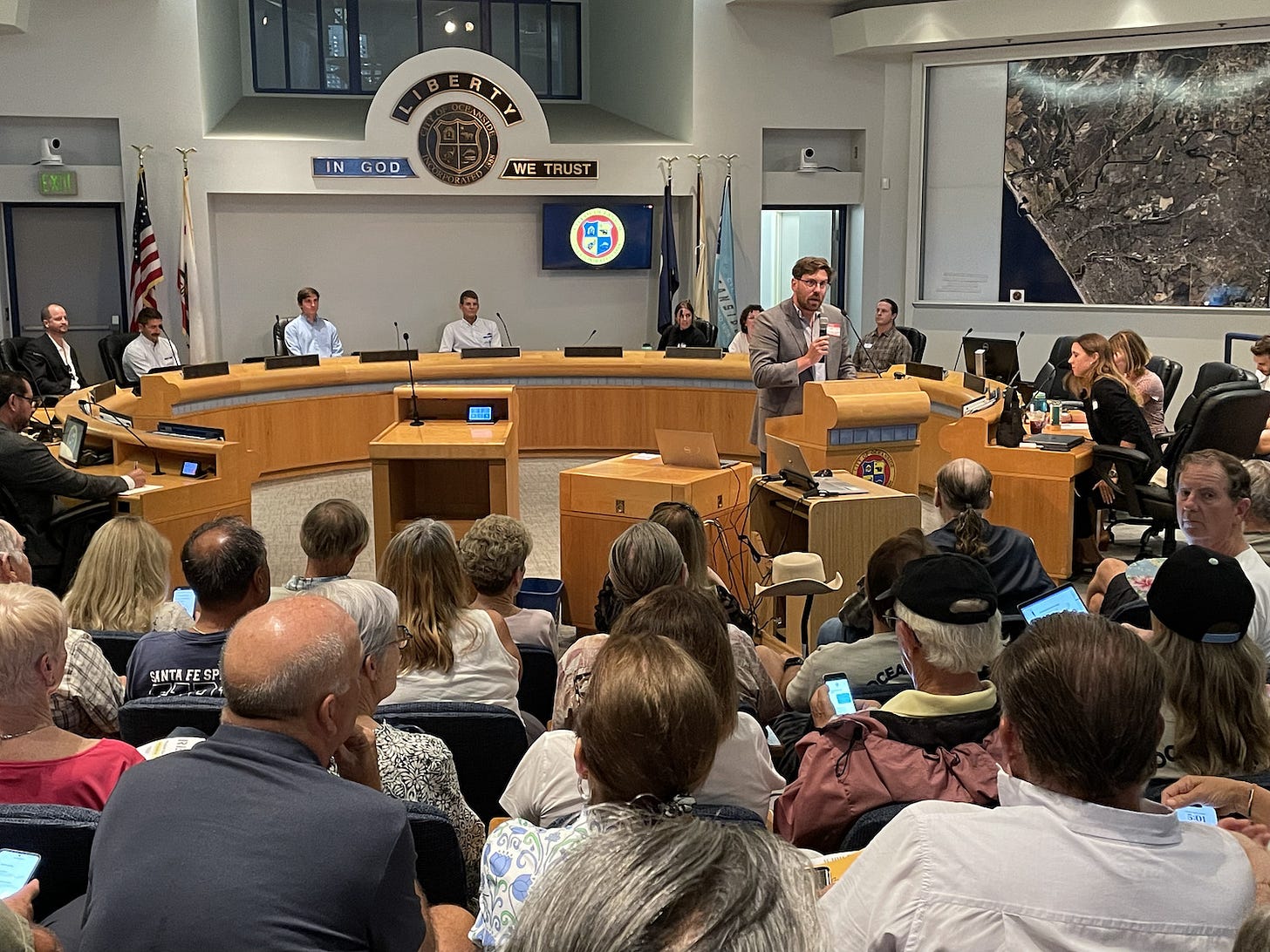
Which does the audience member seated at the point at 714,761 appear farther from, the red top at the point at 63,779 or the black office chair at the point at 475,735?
the red top at the point at 63,779

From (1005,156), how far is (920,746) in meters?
10.7

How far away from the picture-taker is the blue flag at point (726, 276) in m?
12.3

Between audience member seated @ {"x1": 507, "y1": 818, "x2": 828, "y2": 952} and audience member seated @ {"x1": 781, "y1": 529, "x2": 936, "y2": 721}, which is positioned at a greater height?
audience member seated @ {"x1": 507, "y1": 818, "x2": 828, "y2": 952}

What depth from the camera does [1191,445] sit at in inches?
233

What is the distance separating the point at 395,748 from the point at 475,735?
391 millimetres

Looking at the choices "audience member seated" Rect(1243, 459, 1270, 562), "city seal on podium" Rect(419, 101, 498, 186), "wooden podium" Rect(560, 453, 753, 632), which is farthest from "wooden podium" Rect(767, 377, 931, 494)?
"city seal on podium" Rect(419, 101, 498, 186)

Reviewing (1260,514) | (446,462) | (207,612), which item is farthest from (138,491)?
(1260,514)

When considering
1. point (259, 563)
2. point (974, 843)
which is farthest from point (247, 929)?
point (259, 563)

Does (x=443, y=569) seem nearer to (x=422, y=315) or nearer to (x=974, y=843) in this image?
(x=974, y=843)

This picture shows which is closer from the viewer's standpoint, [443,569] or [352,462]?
[443,569]

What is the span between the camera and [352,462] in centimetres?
991

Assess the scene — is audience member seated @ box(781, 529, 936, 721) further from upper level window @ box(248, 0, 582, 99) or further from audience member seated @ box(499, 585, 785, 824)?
upper level window @ box(248, 0, 582, 99)

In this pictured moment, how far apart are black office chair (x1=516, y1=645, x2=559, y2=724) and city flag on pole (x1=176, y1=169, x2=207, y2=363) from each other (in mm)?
8796

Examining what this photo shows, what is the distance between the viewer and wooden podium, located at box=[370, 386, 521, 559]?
591 cm
